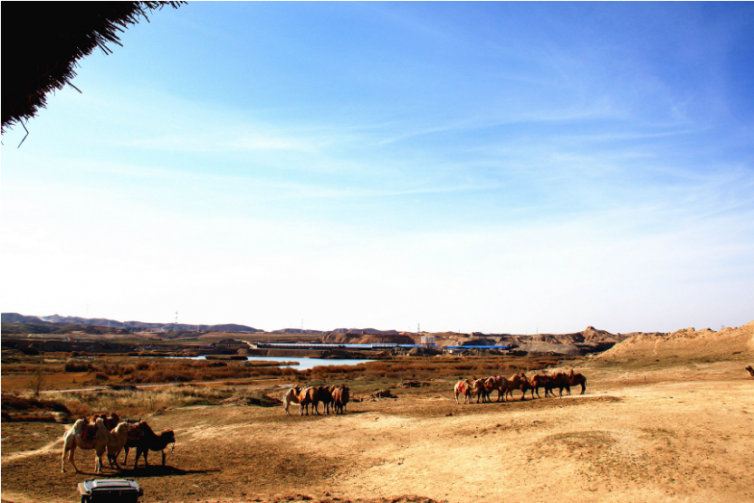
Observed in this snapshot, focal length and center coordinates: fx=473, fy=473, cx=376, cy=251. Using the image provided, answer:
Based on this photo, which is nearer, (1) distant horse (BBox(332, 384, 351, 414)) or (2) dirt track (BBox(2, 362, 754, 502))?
(2) dirt track (BBox(2, 362, 754, 502))

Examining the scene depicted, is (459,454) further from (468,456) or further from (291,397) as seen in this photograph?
(291,397)

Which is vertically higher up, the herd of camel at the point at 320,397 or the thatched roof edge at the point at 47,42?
the thatched roof edge at the point at 47,42

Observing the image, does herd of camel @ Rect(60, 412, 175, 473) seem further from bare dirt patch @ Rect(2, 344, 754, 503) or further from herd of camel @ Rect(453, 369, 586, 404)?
herd of camel @ Rect(453, 369, 586, 404)

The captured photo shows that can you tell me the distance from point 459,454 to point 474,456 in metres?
0.62

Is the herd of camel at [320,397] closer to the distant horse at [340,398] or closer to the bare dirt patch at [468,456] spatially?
the distant horse at [340,398]

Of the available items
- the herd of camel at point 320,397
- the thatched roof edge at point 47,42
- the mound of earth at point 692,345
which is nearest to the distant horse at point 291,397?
the herd of camel at point 320,397

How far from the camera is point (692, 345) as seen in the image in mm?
42781

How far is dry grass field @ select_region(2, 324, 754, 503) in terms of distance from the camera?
11.2 m

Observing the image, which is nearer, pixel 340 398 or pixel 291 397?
pixel 340 398

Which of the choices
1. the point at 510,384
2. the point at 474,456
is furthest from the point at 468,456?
the point at 510,384

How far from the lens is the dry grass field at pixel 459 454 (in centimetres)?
1124

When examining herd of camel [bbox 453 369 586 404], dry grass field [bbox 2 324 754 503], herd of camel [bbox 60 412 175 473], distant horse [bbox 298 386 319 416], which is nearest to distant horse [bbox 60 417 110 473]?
herd of camel [bbox 60 412 175 473]

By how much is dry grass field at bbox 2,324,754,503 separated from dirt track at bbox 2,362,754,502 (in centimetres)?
5

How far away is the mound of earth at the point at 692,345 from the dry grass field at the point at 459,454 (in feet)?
55.8
